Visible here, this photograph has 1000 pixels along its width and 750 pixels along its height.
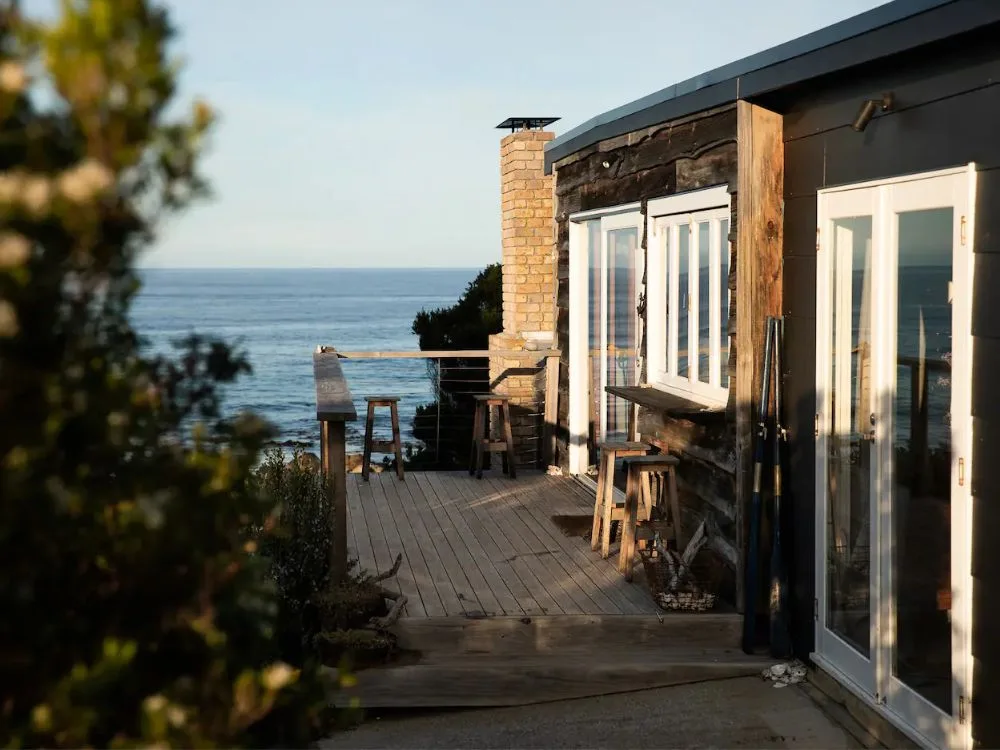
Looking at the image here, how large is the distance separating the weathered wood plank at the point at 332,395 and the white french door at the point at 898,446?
2010 mm

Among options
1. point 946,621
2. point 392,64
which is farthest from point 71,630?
point 392,64

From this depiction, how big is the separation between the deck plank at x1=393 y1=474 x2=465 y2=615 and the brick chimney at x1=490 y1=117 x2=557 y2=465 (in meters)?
1.23

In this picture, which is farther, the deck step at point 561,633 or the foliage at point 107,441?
the deck step at point 561,633

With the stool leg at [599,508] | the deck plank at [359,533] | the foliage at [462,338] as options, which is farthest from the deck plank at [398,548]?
the foliage at [462,338]

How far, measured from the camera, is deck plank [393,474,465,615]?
5.72m

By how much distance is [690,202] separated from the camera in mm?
6242

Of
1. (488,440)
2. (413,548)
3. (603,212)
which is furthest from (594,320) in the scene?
(413,548)

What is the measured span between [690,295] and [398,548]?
2.17 m

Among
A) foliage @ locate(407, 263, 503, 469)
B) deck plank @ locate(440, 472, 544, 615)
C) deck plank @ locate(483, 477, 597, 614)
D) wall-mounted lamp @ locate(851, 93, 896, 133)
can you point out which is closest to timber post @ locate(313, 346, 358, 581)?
deck plank @ locate(440, 472, 544, 615)

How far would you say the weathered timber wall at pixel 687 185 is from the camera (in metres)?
5.63

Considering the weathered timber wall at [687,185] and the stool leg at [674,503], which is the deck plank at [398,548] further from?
the weathered timber wall at [687,185]

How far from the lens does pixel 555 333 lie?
9.34 m

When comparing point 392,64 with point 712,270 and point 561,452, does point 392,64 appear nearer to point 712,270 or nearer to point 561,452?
point 561,452

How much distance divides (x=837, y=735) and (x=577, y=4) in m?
14.5
